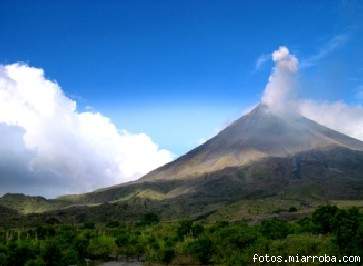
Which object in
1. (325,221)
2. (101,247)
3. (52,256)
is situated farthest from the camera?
(101,247)

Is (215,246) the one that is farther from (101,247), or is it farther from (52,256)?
(101,247)

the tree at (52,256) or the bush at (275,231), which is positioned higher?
the bush at (275,231)

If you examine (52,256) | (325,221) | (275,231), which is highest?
(325,221)

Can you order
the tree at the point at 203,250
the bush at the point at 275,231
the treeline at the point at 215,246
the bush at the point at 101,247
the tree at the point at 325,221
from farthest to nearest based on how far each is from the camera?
the bush at the point at 101,247, the tree at the point at 325,221, the bush at the point at 275,231, the tree at the point at 203,250, the treeline at the point at 215,246

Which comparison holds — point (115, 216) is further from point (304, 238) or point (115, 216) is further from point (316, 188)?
point (304, 238)

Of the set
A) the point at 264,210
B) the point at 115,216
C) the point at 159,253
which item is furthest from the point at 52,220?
the point at 159,253

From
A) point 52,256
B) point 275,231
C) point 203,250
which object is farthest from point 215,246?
point 52,256

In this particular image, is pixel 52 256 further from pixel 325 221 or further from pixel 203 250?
pixel 325 221

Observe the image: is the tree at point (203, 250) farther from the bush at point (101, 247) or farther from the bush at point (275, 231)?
the bush at point (101, 247)

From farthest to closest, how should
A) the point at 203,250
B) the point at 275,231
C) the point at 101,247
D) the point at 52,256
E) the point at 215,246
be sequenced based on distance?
the point at 101,247
the point at 275,231
the point at 203,250
the point at 215,246
the point at 52,256

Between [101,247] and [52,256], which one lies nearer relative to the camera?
[52,256]

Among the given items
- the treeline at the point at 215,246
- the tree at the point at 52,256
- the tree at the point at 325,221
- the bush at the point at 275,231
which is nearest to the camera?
the treeline at the point at 215,246

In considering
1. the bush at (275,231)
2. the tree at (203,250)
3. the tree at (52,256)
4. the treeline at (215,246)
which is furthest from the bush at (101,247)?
the tree at (52,256)

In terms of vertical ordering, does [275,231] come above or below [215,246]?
above
